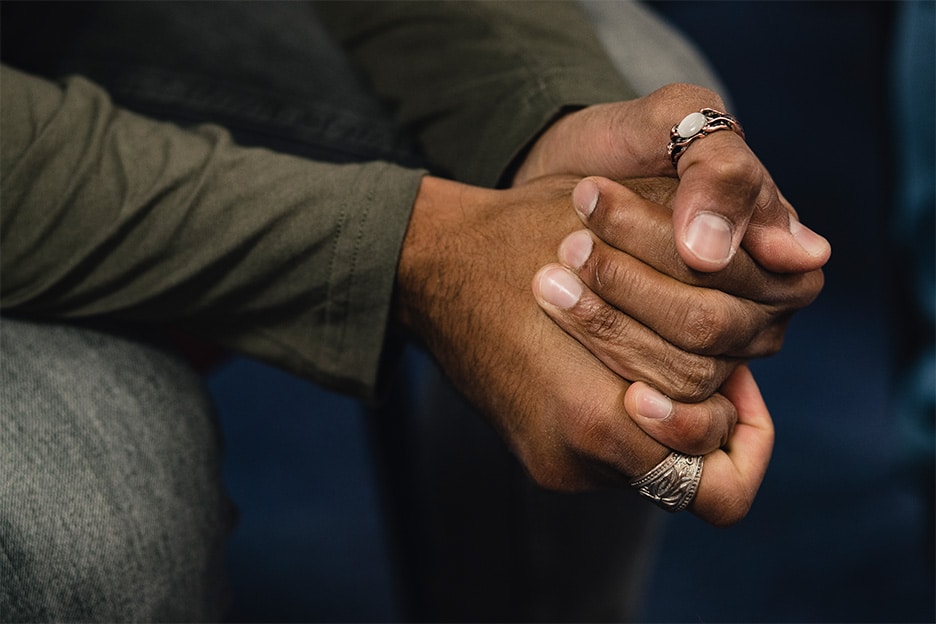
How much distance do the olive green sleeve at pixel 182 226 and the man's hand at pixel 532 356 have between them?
0.03 m

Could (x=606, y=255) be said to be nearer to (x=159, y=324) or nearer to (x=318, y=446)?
(x=159, y=324)

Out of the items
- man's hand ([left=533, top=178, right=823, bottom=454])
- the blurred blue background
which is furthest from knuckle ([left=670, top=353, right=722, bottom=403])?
the blurred blue background

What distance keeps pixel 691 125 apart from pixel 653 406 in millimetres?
138

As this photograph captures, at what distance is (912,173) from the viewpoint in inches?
32.1

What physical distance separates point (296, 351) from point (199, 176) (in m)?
0.11

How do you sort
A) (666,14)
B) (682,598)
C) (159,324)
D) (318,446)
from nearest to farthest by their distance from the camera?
1. (159,324)
2. (682,598)
3. (318,446)
4. (666,14)

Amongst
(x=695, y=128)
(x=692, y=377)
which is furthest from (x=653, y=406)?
(x=695, y=128)

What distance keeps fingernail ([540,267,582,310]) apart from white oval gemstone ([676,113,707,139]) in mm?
89

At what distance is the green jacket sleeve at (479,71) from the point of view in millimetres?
585

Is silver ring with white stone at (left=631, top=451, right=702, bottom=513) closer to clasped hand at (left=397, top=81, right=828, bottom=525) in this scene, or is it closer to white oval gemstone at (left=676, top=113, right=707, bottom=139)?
clasped hand at (left=397, top=81, right=828, bottom=525)

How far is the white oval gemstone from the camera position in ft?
1.53

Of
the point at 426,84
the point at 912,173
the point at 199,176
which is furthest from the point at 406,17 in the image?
the point at 912,173

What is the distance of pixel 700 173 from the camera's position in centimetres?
44

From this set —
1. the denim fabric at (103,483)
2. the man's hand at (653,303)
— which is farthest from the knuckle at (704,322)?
the denim fabric at (103,483)
